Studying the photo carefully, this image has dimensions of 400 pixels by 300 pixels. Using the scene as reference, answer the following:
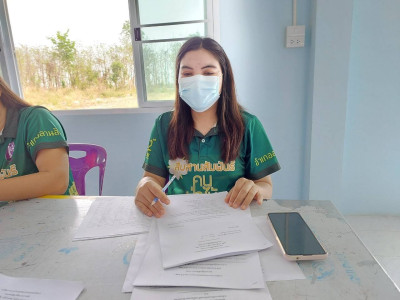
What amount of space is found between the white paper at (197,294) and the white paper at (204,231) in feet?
0.19

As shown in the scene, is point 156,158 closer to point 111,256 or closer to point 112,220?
point 112,220

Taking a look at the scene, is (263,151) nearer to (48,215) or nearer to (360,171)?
(48,215)

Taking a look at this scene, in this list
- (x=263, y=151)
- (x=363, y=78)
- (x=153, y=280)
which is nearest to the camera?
(x=153, y=280)

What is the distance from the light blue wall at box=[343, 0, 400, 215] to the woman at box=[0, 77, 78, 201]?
64.8 inches

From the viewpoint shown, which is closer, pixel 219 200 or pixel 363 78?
pixel 219 200

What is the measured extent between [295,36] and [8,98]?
1.51m

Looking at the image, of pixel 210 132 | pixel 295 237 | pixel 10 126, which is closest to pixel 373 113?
pixel 210 132

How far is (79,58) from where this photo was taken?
2.04 meters

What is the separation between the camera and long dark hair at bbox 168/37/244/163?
3.43 feet

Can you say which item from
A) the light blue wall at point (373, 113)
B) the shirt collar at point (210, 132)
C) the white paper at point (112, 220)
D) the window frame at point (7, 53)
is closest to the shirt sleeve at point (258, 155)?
the shirt collar at point (210, 132)

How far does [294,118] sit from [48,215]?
1.51 m

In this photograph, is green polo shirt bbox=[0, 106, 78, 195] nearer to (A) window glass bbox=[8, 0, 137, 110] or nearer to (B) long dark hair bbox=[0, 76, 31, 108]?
(B) long dark hair bbox=[0, 76, 31, 108]

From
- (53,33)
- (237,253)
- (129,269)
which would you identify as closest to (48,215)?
(129,269)

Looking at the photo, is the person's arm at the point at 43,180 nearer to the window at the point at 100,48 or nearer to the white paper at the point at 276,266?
the white paper at the point at 276,266
